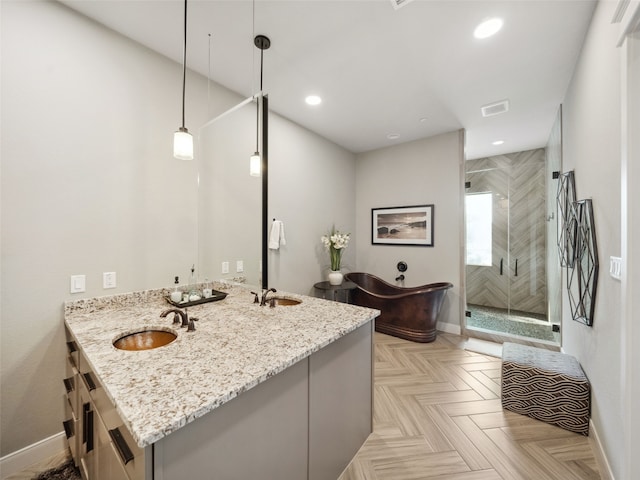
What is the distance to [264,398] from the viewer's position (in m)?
1.05

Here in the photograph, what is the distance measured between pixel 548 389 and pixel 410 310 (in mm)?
1621

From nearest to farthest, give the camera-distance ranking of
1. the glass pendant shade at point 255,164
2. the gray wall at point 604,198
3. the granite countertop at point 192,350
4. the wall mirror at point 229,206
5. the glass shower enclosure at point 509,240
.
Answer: the granite countertop at point 192,350
the gray wall at point 604,198
the glass pendant shade at point 255,164
the wall mirror at point 229,206
the glass shower enclosure at point 509,240

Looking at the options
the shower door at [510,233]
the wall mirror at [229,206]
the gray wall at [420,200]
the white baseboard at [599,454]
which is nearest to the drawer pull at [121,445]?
the wall mirror at [229,206]

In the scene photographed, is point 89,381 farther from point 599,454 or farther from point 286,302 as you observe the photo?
A: point 599,454

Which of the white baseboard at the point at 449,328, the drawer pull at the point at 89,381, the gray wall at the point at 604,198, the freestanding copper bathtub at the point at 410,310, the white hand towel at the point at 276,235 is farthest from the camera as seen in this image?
the white baseboard at the point at 449,328

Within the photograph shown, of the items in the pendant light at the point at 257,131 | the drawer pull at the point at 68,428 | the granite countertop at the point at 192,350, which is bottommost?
the drawer pull at the point at 68,428

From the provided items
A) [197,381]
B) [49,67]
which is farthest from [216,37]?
[197,381]

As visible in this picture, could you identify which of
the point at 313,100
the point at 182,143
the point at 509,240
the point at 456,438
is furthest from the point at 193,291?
the point at 509,240

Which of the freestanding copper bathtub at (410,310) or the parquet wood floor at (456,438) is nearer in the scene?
the parquet wood floor at (456,438)

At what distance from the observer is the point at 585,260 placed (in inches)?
73.4

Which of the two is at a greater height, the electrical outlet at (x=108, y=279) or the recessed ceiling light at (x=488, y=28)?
the recessed ceiling light at (x=488, y=28)

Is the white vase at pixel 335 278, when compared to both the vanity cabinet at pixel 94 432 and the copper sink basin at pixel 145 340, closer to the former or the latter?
the copper sink basin at pixel 145 340

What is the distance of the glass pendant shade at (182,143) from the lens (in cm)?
163

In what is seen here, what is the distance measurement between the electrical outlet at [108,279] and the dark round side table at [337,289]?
7.51 ft
